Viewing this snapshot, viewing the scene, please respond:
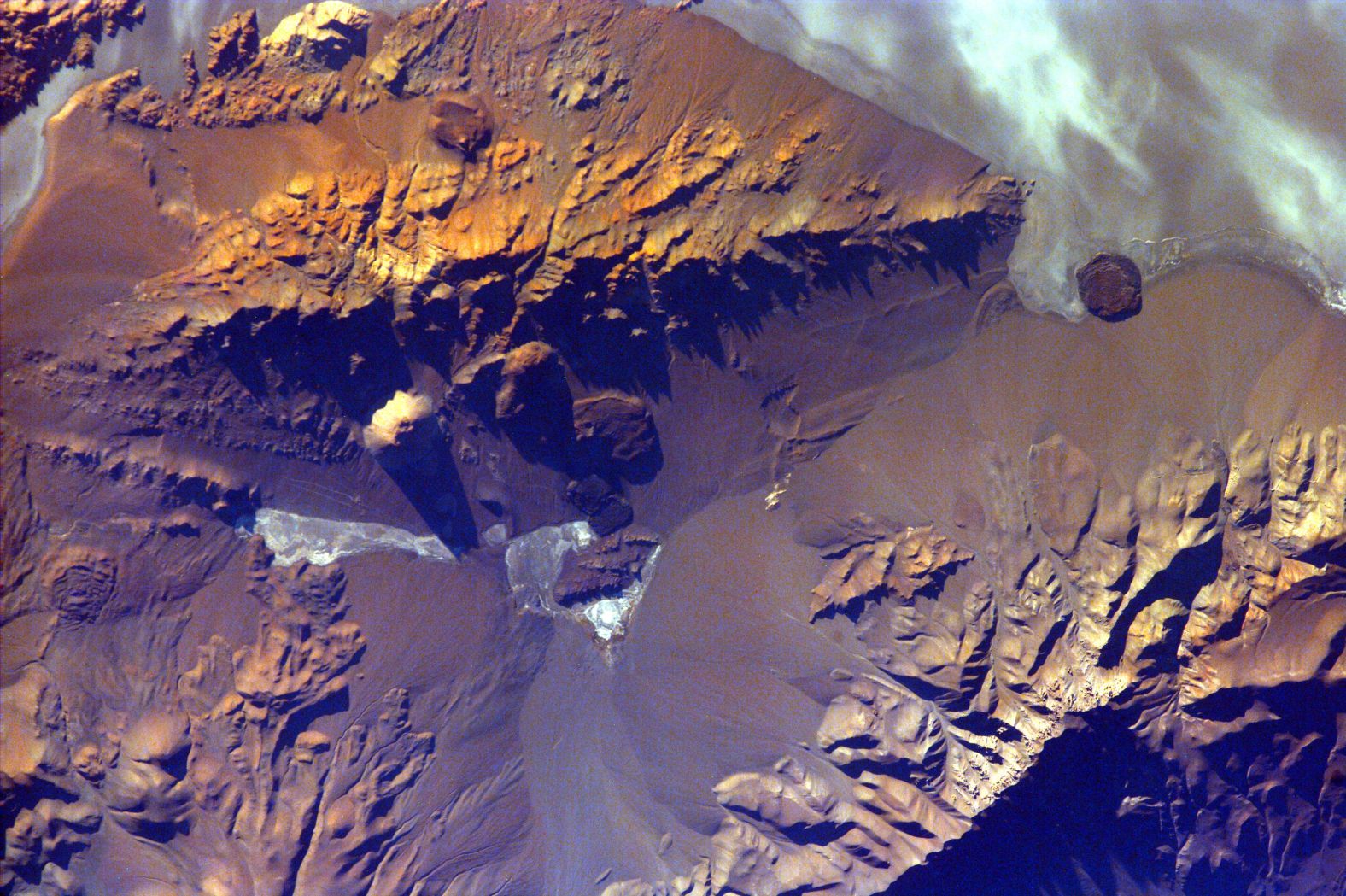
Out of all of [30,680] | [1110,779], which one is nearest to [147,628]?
[30,680]

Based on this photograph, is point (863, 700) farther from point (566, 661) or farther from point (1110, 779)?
point (566, 661)

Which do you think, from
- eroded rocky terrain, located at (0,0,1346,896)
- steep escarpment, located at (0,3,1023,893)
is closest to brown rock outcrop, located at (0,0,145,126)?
steep escarpment, located at (0,3,1023,893)

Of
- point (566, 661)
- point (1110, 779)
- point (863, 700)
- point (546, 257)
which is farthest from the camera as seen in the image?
point (566, 661)

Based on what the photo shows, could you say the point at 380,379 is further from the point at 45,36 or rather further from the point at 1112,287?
the point at 1112,287

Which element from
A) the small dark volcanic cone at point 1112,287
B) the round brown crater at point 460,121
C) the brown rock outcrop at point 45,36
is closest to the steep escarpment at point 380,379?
the round brown crater at point 460,121

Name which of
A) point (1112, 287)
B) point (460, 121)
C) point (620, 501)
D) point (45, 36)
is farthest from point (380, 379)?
point (1112, 287)

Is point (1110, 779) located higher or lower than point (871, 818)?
higher
